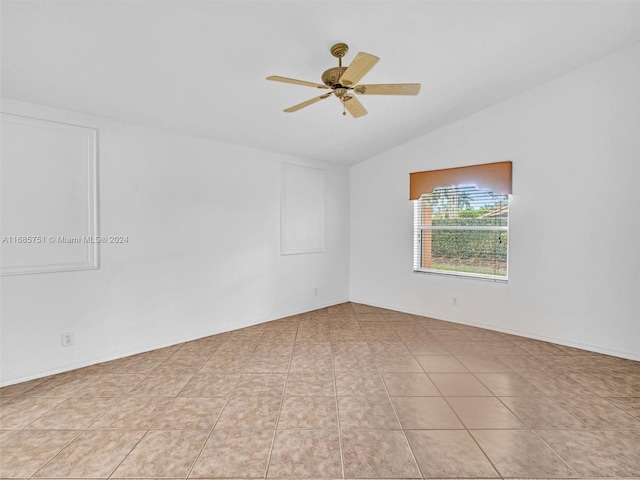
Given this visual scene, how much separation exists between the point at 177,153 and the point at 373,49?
2.27 m

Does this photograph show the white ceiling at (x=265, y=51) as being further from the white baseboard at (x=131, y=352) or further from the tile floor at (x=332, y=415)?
the tile floor at (x=332, y=415)

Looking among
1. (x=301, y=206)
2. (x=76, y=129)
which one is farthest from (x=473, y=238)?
(x=76, y=129)

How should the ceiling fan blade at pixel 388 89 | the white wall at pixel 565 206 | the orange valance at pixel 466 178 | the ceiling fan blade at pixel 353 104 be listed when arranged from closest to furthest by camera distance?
the ceiling fan blade at pixel 388 89 < the ceiling fan blade at pixel 353 104 < the white wall at pixel 565 206 < the orange valance at pixel 466 178

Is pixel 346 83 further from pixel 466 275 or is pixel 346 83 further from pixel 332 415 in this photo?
pixel 466 275

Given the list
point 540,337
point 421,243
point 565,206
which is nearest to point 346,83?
point 565,206

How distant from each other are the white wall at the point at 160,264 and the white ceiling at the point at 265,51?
15.6 inches

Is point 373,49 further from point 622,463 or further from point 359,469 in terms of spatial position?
point 622,463

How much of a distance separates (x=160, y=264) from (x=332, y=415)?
2335mm

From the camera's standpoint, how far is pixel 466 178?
4203 millimetres

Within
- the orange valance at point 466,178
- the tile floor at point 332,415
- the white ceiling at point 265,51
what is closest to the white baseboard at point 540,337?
the tile floor at point 332,415

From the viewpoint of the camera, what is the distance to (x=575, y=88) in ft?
11.2

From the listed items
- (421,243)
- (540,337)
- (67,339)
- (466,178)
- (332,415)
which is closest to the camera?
(332,415)

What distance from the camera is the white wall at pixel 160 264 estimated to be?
2.75 metres

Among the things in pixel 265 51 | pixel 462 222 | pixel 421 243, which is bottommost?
pixel 421 243
